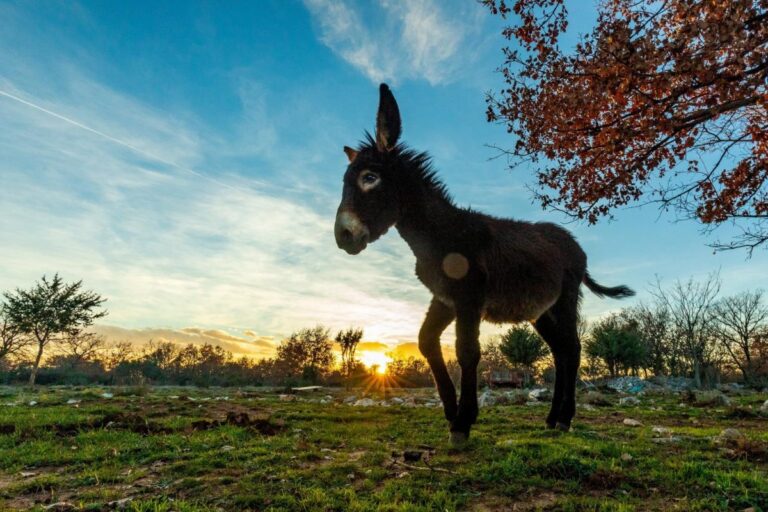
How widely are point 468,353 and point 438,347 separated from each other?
0.80m

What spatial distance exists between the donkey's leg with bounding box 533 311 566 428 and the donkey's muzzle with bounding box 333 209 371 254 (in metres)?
3.74

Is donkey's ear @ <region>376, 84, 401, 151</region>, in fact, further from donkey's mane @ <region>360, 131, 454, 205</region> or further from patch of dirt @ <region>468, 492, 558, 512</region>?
patch of dirt @ <region>468, 492, 558, 512</region>

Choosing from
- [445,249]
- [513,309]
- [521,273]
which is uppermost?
[445,249]

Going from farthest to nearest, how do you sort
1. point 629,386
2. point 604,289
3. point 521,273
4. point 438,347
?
point 629,386
point 604,289
point 521,273
point 438,347

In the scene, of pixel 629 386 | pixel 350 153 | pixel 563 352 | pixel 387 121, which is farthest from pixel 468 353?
pixel 629 386

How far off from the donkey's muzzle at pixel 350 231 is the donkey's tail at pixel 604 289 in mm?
5734

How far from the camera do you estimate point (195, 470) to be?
4809 mm

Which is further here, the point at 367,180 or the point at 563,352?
the point at 563,352

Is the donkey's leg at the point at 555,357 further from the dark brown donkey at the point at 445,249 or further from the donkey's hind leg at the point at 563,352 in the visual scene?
the dark brown donkey at the point at 445,249

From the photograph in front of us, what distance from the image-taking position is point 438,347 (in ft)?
19.3

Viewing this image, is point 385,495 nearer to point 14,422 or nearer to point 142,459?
point 142,459

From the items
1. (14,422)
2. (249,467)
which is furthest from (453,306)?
(14,422)

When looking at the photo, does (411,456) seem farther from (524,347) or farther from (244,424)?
(524,347)

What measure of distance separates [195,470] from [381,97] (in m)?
5.16
